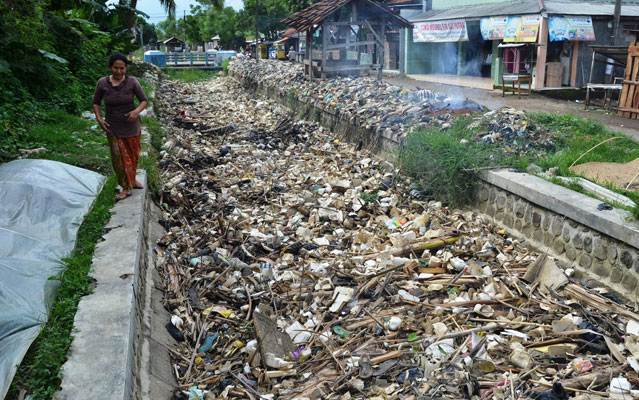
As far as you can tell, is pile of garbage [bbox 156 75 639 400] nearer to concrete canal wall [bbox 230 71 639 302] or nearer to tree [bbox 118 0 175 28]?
concrete canal wall [bbox 230 71 639 302]

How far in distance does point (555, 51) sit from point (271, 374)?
712 inches

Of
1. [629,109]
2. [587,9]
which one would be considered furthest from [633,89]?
[587,9]

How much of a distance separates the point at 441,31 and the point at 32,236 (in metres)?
20.9

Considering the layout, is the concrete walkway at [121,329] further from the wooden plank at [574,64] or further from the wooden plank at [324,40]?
the wooden plank at [574,64]

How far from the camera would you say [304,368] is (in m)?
4.12

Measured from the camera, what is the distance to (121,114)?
5.65 meters

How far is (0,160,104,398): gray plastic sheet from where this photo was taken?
10.6 ft

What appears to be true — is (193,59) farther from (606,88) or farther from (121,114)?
(121,114)

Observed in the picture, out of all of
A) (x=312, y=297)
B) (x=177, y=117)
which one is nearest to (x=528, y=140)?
(x=312, y=297)

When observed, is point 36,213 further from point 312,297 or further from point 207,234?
point 312,297

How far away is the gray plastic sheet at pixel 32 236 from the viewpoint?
127 inches

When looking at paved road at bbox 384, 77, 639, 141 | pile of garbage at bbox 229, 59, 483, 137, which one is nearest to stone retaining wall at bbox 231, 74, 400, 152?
pile of garbage at bbox 229, 59, 483, 137

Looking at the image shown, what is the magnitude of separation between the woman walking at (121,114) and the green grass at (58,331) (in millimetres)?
1044

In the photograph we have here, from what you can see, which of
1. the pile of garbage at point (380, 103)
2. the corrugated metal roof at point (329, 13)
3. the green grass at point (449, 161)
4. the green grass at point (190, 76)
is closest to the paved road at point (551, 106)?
the pile of garbage at point (380, 103)
